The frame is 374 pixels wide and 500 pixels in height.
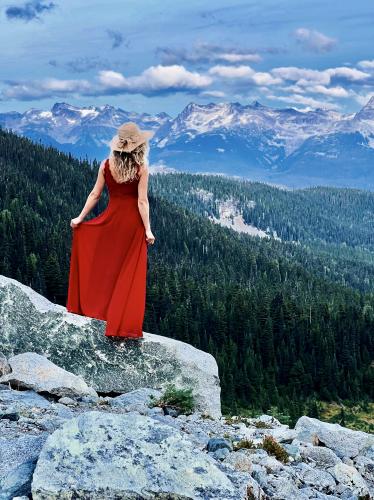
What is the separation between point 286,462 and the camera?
10.8 meters

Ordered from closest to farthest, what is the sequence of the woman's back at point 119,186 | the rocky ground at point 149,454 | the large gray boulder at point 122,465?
1. the large gray boulder at point 122,465
2. the rocky ground at point 149,454
3. the woman's back at point 119,186

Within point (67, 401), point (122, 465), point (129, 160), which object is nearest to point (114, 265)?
point (129, 160)

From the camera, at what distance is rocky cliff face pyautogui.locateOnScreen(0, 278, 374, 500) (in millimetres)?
7371

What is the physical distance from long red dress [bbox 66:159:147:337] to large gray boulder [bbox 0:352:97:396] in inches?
76.8

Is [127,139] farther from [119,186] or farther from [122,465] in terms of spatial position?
[122,465]

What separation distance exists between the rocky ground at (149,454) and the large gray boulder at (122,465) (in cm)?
1

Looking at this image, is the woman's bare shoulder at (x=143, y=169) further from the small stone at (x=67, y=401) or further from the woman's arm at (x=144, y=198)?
the small stone at (x=67, y=401)

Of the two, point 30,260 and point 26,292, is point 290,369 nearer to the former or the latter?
point 30,260

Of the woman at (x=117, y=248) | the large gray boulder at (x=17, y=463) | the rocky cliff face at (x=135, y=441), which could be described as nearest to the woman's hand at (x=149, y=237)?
the woman at (x=117, y=248)

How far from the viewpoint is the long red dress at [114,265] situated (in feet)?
51.7

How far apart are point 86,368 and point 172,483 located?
979cm

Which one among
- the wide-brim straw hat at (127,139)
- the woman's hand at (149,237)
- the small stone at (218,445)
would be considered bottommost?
the small stone at (218,445)

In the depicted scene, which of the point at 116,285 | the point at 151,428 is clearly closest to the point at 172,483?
the point at 151,428

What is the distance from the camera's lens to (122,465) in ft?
24.6
